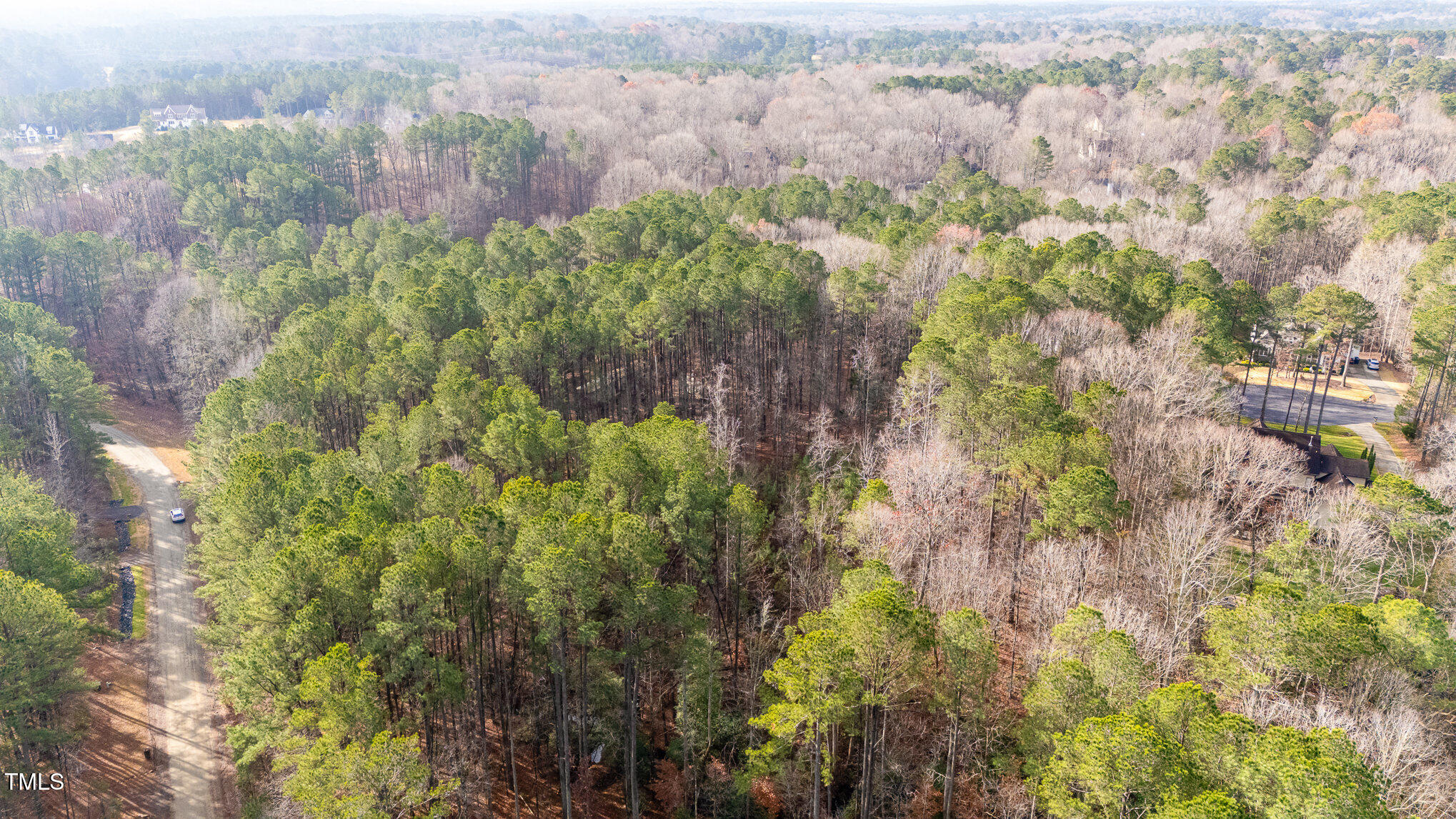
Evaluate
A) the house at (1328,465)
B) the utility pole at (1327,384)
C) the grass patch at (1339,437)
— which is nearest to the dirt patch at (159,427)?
the house at (1328,465)

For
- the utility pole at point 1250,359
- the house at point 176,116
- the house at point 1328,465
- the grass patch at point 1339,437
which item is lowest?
the grass patch at point 1339,437

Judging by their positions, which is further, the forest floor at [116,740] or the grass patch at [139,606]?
the grass patch at [139,606]

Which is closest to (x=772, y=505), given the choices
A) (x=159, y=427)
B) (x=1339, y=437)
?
(x=1339, y=437)

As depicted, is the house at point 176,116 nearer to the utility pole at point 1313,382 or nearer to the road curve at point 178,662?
the road curve at point 178,662

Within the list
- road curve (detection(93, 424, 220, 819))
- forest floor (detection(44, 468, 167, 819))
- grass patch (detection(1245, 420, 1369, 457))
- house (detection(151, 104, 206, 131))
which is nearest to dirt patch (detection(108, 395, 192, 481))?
road curve (detection(93, 424, 220, 819))

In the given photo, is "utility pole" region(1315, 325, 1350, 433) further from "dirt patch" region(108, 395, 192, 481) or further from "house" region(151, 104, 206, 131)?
"house" region(151, 104, 206, 131)

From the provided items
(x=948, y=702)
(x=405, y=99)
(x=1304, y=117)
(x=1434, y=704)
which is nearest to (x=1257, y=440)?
(x=1434, y=704)
